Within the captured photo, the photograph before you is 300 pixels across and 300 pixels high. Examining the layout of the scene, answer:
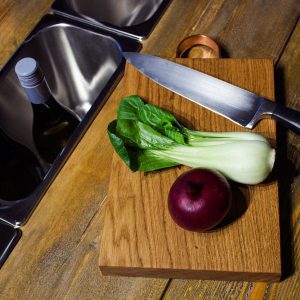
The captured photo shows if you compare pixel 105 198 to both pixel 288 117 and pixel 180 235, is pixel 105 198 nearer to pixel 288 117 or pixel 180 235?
pixel 180 235

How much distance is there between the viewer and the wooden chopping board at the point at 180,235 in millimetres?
708

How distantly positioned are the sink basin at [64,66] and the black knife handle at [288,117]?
1.11 feet

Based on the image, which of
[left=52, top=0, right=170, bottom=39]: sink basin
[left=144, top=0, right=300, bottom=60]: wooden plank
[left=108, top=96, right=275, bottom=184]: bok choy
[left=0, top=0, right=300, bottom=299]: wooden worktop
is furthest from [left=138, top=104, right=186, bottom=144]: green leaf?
[left=52, top=0, right=170, bottom=39]: sink basin

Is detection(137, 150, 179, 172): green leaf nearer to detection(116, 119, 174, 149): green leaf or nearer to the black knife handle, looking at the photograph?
detection(116, 119, 174, 149): green leaf

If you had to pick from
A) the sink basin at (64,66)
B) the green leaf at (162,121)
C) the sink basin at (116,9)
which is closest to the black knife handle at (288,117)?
the green leaf at (162,121)

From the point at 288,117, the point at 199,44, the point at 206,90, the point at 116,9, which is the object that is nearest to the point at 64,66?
the point at 116,9

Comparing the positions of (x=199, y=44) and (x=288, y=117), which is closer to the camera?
(x=288, y=117)

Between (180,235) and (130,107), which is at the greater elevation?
(130,107)

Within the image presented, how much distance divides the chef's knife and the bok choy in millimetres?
58

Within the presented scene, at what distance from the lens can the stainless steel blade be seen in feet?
2.67

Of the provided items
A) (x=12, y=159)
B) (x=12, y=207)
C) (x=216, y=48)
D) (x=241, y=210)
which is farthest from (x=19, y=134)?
(x=241, y=210)

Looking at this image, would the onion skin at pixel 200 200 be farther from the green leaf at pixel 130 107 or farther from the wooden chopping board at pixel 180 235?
the green leaf at pixel 130 107

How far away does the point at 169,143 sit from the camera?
0.77 m

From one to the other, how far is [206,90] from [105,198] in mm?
259
